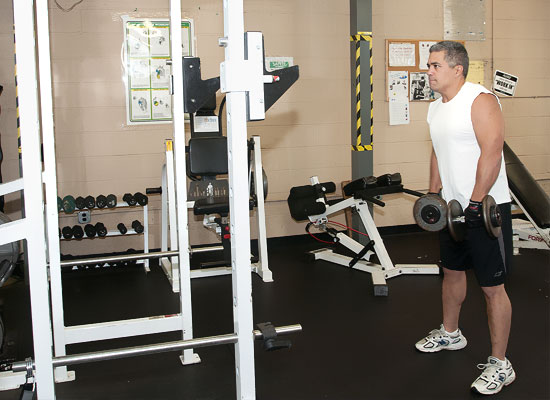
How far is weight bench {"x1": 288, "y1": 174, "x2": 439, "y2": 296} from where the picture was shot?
439 cm

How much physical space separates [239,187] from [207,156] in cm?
243

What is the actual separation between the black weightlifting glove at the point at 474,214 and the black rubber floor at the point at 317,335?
77 cm

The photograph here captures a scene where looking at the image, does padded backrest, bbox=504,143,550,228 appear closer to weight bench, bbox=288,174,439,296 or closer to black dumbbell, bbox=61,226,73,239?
weight bench, bbox=288,174,439,296

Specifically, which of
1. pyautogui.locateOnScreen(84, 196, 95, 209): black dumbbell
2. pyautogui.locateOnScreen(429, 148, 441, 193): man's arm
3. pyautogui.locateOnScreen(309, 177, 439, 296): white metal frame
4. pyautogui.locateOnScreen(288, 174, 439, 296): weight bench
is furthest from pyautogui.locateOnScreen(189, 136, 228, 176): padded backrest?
pyautogui.locateOnScreen(429, 148, 441, 193): man's arm

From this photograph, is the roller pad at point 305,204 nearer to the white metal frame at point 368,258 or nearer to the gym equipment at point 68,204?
the white metal frame at point 368,258

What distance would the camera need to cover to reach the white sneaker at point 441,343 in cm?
299

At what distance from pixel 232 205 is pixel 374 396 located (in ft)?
3.82

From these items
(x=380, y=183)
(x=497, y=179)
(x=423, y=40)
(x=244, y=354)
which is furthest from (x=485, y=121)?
(x=423, y=40)

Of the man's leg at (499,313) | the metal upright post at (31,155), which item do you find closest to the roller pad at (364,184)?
the man's leg at (499,313)

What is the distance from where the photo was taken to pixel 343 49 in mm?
5754

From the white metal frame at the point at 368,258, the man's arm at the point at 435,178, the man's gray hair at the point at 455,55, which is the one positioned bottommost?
the white metal frame at the point at 368,258

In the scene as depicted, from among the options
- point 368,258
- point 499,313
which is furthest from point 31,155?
point 368,258

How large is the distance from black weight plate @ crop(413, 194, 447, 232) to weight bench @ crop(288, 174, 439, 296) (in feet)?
4.52

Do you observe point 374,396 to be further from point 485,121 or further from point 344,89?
point 344,89
